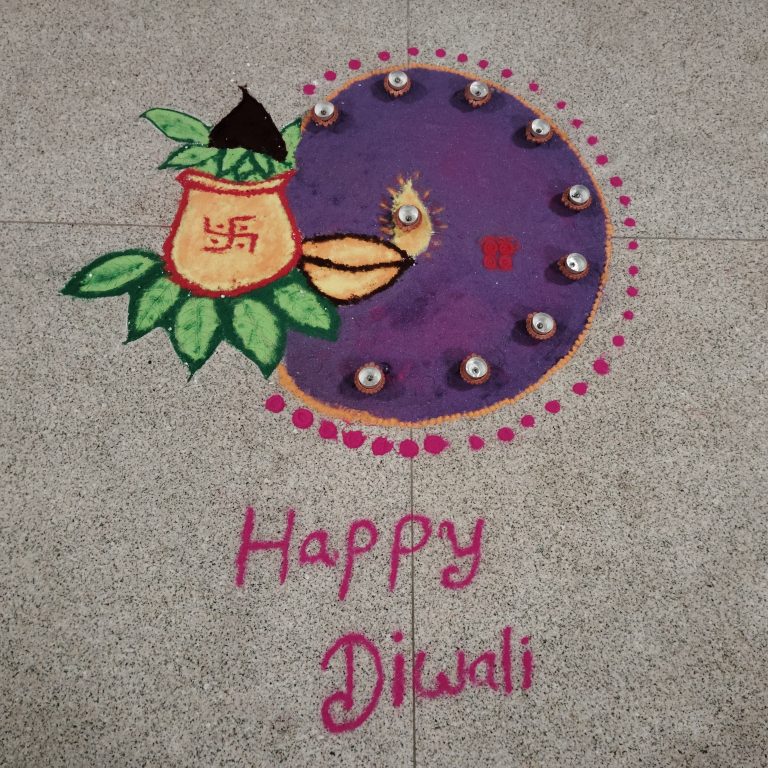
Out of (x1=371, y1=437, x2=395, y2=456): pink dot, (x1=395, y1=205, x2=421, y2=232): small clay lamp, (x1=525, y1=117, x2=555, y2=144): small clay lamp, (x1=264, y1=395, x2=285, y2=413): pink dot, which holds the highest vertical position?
(x1=525, y1=117, x2=555, y2=144): small clay lamp

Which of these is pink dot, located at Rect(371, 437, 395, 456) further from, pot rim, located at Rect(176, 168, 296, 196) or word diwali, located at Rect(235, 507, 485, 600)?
pot rim, located at Rect(176, 168, 296, 196)

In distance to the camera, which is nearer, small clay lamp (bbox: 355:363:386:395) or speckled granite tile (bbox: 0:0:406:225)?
small clay lamp (bbox: 355:363:386:395)

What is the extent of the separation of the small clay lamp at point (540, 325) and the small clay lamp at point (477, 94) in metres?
0.96

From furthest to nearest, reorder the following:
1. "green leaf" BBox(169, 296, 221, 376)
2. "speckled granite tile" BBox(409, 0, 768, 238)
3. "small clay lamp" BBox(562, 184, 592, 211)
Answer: "speckled granite tile" BBox(409, 0, 768, 238) < "small clay lamp" BBox(562, 184, 592, 211) < "green leaf" BBox(169, 296, 221, 376)

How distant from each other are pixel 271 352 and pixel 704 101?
83.7 inches

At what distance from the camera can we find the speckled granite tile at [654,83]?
2182 mm

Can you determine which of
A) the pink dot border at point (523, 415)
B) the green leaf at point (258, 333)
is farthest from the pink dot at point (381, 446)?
the green leaf at point (258, 333)

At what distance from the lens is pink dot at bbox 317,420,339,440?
178 centimetres

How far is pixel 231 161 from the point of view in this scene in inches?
83.1

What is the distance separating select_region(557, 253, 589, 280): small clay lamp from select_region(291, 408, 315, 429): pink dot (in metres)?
1.03

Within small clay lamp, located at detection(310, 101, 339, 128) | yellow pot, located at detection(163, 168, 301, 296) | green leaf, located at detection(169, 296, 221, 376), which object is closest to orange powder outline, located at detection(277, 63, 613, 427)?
green leaf, located at detection(169, 296, 221, 376)

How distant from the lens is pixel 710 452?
183 centimetres

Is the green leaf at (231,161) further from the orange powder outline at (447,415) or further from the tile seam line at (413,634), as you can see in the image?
the tile seam line at (413,634)

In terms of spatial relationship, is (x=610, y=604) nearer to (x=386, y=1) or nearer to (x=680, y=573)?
(x=680, y=573)
